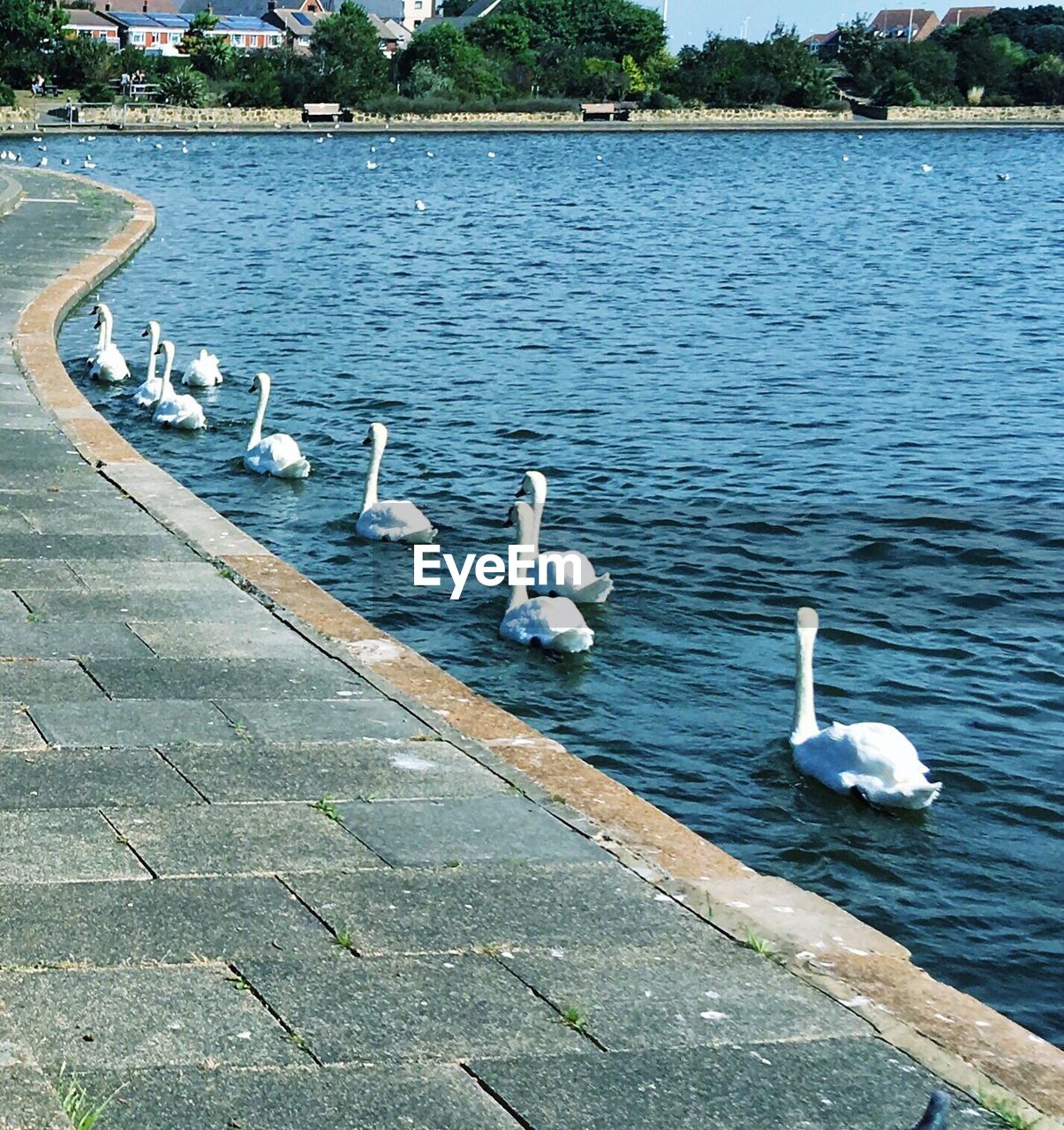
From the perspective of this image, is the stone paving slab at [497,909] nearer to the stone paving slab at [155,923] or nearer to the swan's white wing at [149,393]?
the stone paving slab at [155,923]

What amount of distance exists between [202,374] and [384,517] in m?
6.63

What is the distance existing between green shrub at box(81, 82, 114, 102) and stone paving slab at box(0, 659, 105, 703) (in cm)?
8992

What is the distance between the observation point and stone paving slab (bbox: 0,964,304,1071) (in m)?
4.09

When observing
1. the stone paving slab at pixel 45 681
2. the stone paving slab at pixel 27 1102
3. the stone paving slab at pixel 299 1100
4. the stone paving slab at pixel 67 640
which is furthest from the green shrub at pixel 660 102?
the stone paving slab at pixel 27 1102

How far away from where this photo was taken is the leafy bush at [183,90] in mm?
92750

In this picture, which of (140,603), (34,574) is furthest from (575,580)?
(34,574)

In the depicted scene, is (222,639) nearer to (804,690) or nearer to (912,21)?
(804,690)

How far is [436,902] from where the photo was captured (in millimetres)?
5082

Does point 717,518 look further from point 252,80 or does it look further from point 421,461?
point 252,80

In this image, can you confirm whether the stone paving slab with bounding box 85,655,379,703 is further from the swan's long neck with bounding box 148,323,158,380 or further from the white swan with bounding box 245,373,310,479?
the swan's long neck with bounding box 148,323,158,380

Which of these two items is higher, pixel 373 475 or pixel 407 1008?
pixel 373 475

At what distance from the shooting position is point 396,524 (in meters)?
11.7

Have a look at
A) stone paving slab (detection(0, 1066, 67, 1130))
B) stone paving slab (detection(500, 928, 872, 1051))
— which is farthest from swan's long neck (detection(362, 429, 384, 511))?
stone paving slab (detection(0, 1066, 67, 1130))

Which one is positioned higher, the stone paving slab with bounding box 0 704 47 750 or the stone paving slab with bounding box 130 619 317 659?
the stone paving slab with bounding box 0 704 47 750
